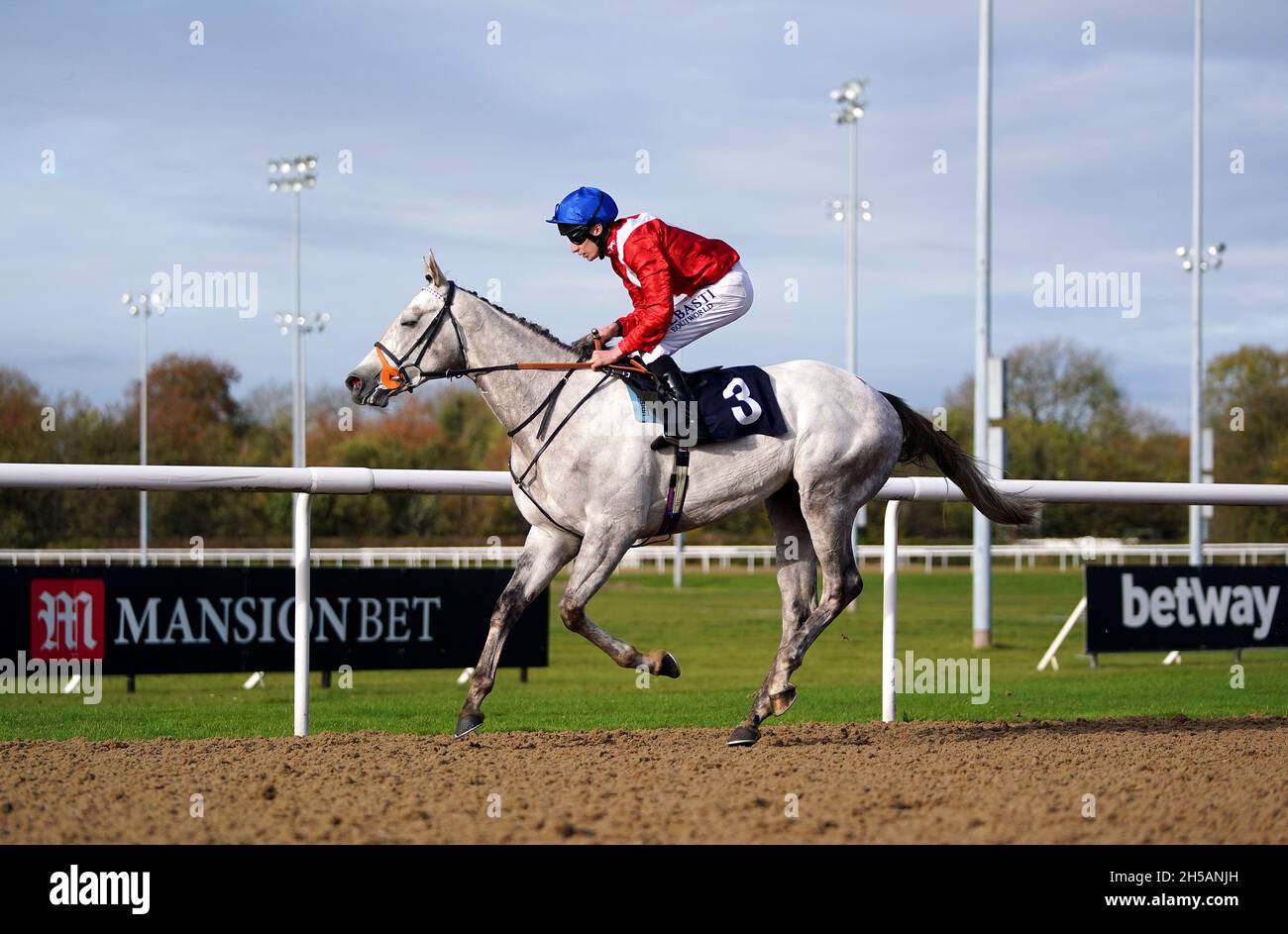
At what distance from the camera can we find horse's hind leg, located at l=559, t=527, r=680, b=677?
455 cm

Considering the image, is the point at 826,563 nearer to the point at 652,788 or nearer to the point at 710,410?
the point at 710,410

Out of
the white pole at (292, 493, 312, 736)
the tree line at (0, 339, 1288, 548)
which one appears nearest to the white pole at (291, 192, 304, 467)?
the tree line at (0, 339, 1288, 548)

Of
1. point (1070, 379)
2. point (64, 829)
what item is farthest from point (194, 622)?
point (1070, 379)

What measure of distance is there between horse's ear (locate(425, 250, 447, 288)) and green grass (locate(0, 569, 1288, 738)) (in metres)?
2.04

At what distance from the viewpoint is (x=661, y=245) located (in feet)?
15.9

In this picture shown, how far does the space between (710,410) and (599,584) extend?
2.39ft

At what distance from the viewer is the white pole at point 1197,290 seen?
1889 centimetres

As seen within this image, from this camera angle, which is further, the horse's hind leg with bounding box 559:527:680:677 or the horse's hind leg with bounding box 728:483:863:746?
the horse's hind leg with bounding box 728:483:863:746

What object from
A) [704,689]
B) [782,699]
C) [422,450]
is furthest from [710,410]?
[422,450]

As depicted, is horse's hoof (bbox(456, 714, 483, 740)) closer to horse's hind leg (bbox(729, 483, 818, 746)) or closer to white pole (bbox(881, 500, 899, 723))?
horse's hind leg (bbox(729, 483, 818, 746))
